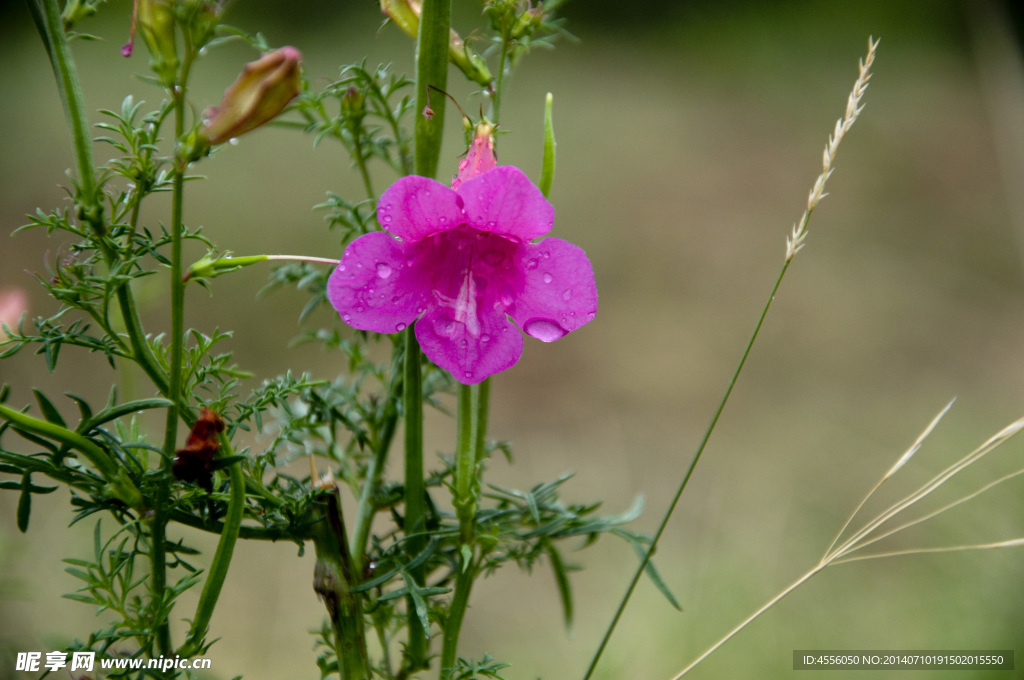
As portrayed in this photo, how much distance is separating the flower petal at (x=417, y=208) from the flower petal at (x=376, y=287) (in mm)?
13

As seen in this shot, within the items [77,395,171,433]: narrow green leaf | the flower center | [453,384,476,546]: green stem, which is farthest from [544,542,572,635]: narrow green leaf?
[77,395,171,433]: narrow green leaf

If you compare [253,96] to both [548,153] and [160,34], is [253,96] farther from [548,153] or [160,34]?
[548,153]

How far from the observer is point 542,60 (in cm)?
283

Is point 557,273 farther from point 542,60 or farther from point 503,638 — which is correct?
point 542,60

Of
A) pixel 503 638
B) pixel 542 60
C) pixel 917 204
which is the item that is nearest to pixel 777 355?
pixel 917 204

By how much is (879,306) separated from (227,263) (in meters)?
2.12

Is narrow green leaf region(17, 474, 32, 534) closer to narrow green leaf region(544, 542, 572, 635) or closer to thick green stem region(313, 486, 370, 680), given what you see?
thick green stem region(313, 486, 370, 680)

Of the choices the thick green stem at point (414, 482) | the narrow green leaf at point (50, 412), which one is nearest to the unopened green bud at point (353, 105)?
the thick green stem at point (414, 482)

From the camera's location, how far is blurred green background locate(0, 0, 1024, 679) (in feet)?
4.00

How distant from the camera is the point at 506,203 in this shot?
463mm

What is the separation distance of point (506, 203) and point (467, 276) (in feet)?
0.26

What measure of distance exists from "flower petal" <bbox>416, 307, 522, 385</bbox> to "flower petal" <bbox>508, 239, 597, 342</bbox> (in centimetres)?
2

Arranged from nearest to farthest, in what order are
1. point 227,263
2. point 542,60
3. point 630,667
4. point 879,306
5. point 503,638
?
point 227,263 < point 630,667 < point 503,638 < point 879,306 < point 542,60

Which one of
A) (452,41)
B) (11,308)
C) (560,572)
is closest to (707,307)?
(560,572)
